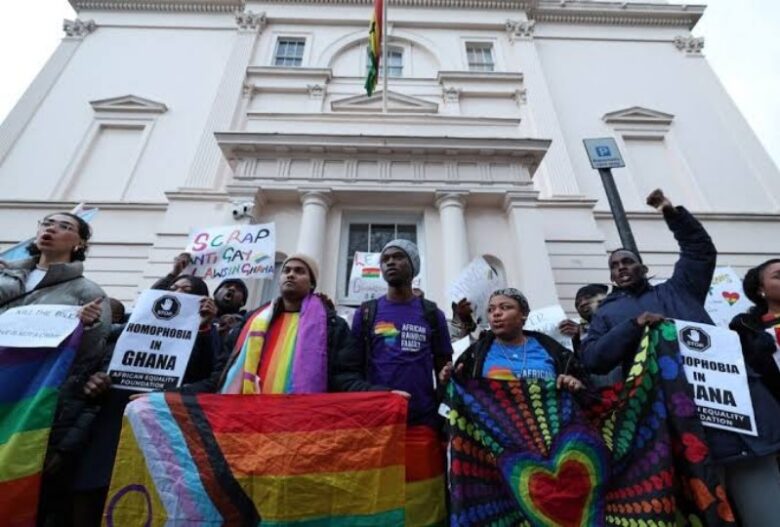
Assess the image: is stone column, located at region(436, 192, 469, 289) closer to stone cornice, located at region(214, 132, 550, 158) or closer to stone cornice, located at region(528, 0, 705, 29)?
stone cornice, located at region(214, 132, 550, 158)

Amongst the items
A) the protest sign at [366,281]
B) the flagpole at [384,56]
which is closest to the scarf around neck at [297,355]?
the protest sign at [366,281]

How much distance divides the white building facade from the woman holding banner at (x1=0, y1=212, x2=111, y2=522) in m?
4.02

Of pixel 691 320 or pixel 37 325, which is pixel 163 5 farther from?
pixel 691 320

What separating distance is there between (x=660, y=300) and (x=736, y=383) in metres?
0.75

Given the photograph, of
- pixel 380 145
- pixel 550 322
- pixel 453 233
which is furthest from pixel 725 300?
pixel 380 145

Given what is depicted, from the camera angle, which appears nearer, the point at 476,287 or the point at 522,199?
the point at 476,287

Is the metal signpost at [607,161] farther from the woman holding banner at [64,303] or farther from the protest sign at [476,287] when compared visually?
the woman holding banner at [64,303]

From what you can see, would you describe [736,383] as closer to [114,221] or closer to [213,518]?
[213,518]

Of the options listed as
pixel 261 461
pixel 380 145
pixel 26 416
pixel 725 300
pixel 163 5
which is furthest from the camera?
pixel 163 5

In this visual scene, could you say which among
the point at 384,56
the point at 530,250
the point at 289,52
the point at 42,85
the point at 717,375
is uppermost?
the point at 289,52

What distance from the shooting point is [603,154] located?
586 centimetres

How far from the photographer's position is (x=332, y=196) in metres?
7.88

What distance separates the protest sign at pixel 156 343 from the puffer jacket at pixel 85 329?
174 mm

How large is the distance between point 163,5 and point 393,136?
40.5ft
